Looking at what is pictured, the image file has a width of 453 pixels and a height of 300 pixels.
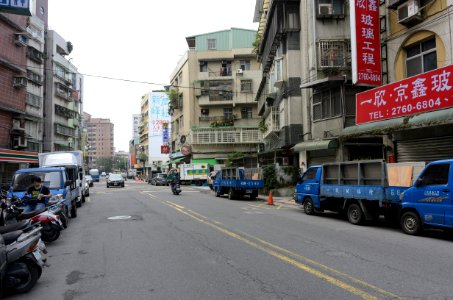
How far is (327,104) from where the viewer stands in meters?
23.4

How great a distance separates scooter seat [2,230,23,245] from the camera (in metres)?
6.03

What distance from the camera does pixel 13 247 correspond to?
5895mm

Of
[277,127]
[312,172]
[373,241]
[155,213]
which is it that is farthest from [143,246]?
[277,127]

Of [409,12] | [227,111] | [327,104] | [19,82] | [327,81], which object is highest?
[19,82]

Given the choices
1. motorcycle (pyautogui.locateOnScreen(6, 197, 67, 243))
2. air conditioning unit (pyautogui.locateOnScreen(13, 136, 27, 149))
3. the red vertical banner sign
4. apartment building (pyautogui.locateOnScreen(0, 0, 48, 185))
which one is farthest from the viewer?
air conditioning unit (pyautogui.locateOnScreen(13, 136, 27, 149))

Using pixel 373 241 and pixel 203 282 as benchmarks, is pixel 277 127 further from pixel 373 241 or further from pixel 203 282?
pixel 203 282

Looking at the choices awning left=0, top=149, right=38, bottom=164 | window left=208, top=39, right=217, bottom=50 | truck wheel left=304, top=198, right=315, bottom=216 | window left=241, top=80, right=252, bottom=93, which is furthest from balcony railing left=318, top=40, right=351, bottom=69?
window left=208, top=39, right=217, bottom=50

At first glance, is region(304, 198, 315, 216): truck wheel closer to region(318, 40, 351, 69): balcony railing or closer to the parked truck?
region(318, 40, 351, 69): balcony railing

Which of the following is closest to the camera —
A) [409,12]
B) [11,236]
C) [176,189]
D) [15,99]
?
[11,236]

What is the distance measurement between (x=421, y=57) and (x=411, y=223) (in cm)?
1022

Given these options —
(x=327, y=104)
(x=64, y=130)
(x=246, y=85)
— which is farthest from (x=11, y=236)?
(x=64, y=130)

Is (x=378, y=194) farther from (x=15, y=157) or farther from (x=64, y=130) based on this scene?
(x=64, y=130)

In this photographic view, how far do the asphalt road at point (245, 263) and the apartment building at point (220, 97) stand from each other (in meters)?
40.5

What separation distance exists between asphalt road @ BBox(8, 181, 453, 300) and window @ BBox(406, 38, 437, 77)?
9.16m
